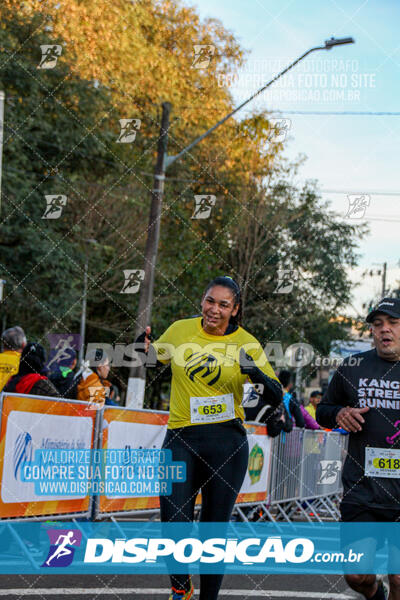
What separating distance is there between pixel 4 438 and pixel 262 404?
207 inches

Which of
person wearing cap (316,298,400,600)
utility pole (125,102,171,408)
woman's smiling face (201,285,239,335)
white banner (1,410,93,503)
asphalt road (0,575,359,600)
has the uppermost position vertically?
utility pole (125,102,171,408)

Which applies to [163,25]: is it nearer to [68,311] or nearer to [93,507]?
[68,311]

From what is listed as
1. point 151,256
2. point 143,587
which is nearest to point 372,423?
point 143,587

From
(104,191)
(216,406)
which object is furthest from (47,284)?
(216,406)

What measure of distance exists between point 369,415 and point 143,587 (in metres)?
2.89

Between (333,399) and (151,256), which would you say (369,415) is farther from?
(151,256)

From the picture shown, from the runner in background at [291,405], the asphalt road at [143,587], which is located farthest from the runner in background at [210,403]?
the runner in background at [291,405]

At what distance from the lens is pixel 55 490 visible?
7.36m

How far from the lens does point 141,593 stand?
666 cm

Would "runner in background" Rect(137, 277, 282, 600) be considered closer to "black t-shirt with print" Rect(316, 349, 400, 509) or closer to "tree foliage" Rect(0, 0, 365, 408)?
"black t-shirt with print" Rect(316, 349, 400, 509)

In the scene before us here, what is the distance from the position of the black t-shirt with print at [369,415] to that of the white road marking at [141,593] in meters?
2.27

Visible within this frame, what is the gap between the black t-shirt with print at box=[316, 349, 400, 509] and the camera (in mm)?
4789

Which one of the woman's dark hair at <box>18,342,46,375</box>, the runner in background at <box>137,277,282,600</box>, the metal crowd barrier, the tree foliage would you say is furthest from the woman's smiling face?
the tree foliage

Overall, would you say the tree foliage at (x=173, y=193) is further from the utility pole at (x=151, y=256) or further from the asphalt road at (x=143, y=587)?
the asphalt road at (x=143, y=587)
